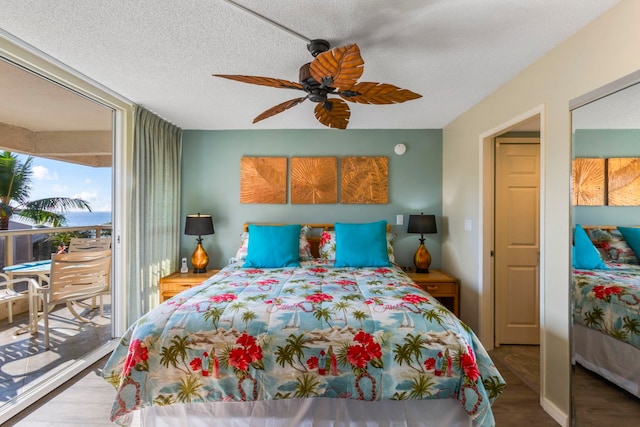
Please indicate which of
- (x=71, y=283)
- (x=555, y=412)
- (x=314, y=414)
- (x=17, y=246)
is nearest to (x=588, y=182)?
(x=555, y=412)

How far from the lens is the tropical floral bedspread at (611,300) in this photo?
1.58 meters

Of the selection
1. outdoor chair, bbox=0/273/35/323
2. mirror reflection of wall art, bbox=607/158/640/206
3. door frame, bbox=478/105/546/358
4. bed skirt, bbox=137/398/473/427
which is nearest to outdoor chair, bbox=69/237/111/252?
outdoor chair, bbox=0/273/35/323

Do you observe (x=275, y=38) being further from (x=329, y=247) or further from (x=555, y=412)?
(x=555, y=412)

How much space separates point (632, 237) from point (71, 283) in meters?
4.00

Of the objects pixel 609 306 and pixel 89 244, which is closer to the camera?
pixel 609 306

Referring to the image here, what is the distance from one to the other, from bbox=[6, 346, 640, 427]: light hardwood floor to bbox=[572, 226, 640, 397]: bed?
97 mm

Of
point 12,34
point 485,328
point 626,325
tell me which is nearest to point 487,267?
point 485,328

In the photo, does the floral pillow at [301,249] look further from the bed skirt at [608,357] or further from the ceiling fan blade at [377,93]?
the bed skirt at [608,357]

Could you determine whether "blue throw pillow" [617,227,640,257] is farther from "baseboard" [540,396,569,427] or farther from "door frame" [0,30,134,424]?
"door frame" [0,30,134,424]

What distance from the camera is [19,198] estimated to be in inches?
89.2

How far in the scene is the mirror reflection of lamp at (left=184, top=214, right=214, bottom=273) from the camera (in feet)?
11.5

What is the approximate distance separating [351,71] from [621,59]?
4.58ft

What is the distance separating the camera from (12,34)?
1918 millimetres

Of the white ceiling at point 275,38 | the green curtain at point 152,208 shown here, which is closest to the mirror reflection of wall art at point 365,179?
the white ceiling at point 275,38
